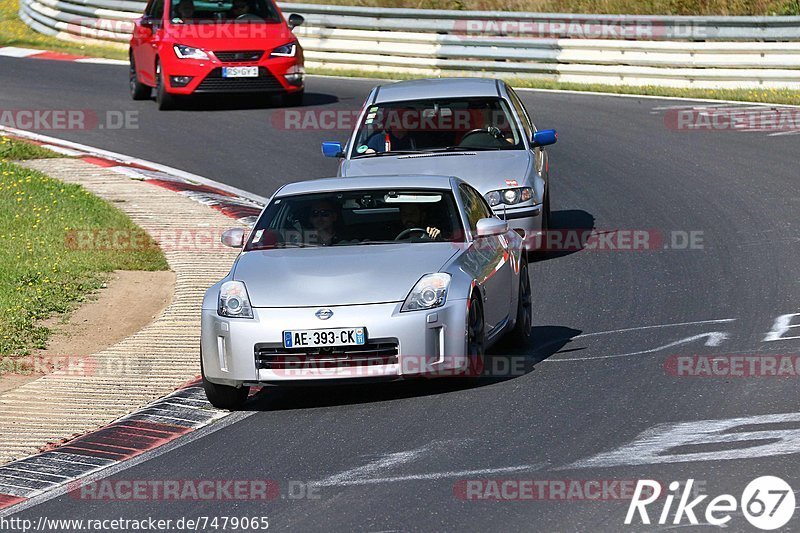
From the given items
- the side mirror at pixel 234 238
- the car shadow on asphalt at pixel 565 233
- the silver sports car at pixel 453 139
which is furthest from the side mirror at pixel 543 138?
the side mirror at pixel 234 238

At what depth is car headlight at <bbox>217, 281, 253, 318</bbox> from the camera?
935cm

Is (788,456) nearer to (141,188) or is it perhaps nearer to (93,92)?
(141,188)

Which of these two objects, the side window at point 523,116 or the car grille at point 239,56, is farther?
the car grille at point 239,56

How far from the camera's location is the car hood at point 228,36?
74.8ft

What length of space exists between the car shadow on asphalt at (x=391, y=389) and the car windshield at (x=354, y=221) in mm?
913

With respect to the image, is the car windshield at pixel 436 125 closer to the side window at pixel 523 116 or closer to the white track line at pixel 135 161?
the side window at pixel 523 116

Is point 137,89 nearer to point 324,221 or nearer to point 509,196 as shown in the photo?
point 509,196

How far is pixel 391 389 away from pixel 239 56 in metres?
13.8

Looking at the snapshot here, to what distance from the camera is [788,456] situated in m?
7.47

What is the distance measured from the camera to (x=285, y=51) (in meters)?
23.0

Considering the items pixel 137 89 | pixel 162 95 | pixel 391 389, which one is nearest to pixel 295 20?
pixel 162 95

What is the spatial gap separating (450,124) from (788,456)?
7718 millimetres

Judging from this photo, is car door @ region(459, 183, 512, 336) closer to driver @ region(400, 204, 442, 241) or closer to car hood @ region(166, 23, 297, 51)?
driver @ region(400, 204, 442, 241)

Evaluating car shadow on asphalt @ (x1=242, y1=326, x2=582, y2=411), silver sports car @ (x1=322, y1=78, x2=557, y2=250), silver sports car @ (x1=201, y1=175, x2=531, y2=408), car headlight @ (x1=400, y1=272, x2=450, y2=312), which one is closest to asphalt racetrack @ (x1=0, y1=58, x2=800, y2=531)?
car shadow on asphalt @ (x1=242, y1=326, x2=582, y2=411)
